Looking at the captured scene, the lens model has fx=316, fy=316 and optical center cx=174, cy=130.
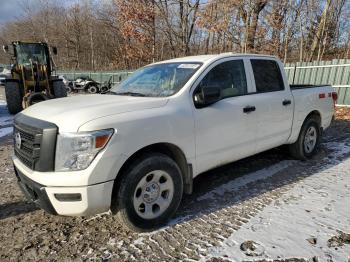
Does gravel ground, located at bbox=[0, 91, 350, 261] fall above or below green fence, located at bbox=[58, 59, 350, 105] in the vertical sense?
below

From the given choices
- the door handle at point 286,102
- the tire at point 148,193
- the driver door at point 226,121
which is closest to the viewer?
the tire at point 148,193

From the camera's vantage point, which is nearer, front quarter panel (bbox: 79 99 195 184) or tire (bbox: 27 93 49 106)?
front quarter panel (bbox: 79 99 195 184)

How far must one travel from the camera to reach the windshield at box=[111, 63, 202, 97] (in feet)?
12.5

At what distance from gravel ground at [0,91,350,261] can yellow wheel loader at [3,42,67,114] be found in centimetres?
827

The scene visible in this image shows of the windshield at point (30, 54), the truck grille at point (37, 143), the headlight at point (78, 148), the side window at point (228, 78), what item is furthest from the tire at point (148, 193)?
the windshield at point (30, 54)

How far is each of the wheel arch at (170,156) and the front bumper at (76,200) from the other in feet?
0.57

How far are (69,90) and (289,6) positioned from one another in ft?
54.4

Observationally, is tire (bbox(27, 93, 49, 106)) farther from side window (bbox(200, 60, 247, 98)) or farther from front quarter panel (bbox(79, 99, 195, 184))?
front quarter panel (bbox(79, 99, 195, 184))

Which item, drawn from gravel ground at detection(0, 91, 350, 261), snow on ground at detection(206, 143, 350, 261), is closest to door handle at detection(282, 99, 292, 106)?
gravel ground at detection(0, 91, 350, 261)

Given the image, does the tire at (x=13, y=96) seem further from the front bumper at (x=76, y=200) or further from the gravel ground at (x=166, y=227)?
the front bumper at (x=76, y=200)

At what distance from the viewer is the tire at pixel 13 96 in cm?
1227

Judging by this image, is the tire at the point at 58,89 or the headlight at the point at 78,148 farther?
the tire at the point at 58,89

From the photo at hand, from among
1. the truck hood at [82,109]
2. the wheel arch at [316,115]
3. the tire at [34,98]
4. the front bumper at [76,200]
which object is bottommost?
the tire at [34,98]

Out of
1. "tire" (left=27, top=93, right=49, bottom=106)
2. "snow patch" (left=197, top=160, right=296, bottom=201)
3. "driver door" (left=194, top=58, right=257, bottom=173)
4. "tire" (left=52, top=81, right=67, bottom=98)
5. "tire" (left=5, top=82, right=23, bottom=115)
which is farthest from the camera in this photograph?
"tire" (left=52, top=81, right=67, bottom=98)
